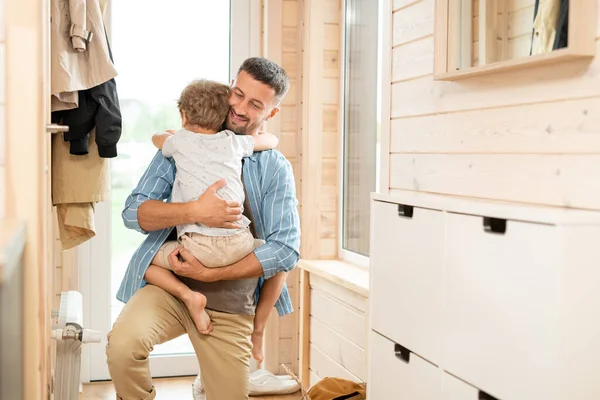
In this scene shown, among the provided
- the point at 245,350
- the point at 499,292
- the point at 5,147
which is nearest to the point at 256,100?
the point at 245,350

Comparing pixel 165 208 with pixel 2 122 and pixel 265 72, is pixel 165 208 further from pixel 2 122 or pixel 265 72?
pixel 2 122

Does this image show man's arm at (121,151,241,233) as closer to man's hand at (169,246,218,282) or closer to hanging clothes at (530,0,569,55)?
man's hand at (169,246,218,282)

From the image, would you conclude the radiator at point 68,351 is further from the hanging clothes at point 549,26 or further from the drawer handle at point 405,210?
the hanging clothes at point 549,26

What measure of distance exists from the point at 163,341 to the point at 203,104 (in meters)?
0.80

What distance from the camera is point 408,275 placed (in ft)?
6.54

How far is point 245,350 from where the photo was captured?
8.54 ft

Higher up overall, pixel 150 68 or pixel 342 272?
pixel 150 68

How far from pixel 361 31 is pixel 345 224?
0.91 meters

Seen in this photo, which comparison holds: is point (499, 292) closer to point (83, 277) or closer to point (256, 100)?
point (256, 100)

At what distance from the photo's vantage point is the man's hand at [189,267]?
2459 millimetres

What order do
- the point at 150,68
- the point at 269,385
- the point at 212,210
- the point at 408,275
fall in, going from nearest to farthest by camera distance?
the point at 408,275
the point at 212,210
the point at 269,385
the point at 150,68

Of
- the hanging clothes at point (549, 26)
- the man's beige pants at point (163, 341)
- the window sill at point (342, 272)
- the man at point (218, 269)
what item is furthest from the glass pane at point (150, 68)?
the hanging clothes at point (549, 26)

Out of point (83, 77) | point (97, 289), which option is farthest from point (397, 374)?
point (97, 289)

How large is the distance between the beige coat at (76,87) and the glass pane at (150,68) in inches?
43.5
